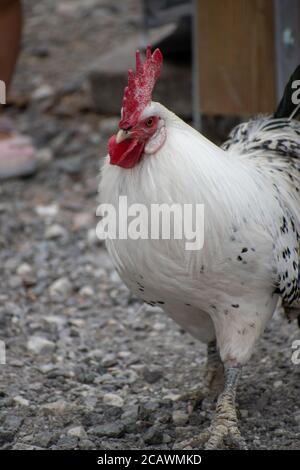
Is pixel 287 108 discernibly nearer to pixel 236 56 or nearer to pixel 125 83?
pixel 236 56

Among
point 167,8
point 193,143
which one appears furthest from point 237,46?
point 193,143

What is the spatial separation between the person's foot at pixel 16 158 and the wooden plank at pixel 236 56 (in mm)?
Answer: 1372

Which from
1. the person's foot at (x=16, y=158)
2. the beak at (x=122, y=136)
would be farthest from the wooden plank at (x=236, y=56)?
the beak at (x=122, y=136)

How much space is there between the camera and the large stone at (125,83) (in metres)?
6.55

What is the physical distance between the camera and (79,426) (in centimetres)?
338

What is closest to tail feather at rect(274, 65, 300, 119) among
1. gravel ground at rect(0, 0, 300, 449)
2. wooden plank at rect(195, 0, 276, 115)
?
gravel ground at rect(0, 0, 300, 449)

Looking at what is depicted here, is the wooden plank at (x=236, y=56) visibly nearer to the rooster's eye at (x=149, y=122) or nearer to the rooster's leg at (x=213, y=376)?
the rooster's leg at (x=213, y=376)

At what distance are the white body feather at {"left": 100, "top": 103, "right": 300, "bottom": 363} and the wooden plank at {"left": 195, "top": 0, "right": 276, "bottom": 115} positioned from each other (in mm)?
2019

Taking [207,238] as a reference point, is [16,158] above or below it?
above

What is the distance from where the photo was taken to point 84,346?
13.7ft

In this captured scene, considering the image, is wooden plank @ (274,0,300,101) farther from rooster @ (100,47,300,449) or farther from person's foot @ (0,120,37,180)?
person's foot @ (0,120,37,180)

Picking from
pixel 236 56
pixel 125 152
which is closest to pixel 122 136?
pixel 125 152

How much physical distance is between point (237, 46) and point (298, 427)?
2561 millimetres

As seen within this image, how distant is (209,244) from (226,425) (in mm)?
668
